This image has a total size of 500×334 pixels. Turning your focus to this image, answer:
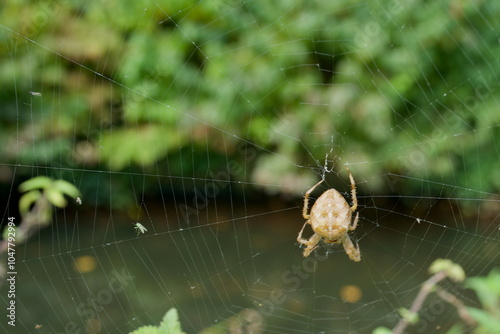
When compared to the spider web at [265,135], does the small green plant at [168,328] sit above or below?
below

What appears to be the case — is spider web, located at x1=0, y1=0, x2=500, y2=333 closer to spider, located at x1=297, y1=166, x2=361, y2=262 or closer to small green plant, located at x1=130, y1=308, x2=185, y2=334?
spider, located at x1=297, y1=166, x2=361, y2=262

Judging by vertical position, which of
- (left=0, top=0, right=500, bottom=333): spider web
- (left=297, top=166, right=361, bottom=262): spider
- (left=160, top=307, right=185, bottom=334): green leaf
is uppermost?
(left=0, top=0, right=500, bottom=333): spider web

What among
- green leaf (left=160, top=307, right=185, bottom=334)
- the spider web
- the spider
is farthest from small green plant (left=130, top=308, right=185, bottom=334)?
the spider web

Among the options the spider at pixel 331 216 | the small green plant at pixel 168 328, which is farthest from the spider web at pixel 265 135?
the small green plant at pixel 168 328

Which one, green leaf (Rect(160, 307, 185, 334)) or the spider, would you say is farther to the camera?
the spider

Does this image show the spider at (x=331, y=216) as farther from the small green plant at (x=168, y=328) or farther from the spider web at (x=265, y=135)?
the small green plant at (x=168, y=328)

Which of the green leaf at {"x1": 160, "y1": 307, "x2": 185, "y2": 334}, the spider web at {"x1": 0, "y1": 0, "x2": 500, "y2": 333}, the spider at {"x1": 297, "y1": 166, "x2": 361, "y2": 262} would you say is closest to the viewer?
the green leaf at {"x1": 160, "y1": 307, "x2": 185, "y2": 334}

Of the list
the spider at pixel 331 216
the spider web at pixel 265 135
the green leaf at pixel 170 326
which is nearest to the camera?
the green leaf at pixel 170 326
